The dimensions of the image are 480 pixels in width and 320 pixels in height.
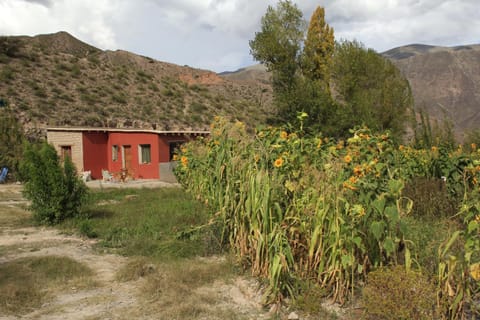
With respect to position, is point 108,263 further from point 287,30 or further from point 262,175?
point 287,30

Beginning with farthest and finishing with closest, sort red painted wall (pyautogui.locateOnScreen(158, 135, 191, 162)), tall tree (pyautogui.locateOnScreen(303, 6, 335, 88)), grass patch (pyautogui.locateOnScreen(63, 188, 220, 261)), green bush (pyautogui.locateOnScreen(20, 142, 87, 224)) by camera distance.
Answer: tall tree (pyautogui.locateOnScreen(303, 6, 335, 88)) → red painted wall (pyautogui.locateOnScreen(158, 135, 191, 162)) → green bush (pyautogui.locateOnScreen(20, 142, 87, 224)) → grass patch (pyautogui.locateOnScreen(63, 188, 220, 261))

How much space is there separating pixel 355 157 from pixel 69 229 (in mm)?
5871

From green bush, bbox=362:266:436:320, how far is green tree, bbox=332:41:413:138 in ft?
56.6

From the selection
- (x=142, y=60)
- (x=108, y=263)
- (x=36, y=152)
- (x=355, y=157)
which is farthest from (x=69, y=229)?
(x=142, y=60)

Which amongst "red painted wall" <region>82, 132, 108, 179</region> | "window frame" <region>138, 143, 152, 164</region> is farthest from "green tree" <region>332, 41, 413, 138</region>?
"red painted wall" <region>82, 132, 108, 179</region>

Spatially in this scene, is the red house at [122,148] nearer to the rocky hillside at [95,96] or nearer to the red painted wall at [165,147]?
the red painted wall at [165,147]

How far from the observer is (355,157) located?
384 centimetres

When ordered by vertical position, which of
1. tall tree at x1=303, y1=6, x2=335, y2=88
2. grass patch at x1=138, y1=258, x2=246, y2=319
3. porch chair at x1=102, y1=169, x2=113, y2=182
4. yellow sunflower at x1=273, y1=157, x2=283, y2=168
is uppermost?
tall tree at x1=303, y1=6, x2=335, y2=88

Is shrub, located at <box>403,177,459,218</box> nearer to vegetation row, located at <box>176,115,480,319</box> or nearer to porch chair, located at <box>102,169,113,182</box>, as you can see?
vegetation row, located at <box>176,115,480,319</box>

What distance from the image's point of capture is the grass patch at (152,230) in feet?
17.7

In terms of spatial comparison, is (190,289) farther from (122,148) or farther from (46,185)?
(122,148)

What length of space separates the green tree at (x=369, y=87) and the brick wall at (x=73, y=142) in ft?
44.6

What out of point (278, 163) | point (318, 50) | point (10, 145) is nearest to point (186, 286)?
point (278, 163)

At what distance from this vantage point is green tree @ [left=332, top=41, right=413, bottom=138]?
20.5 m
